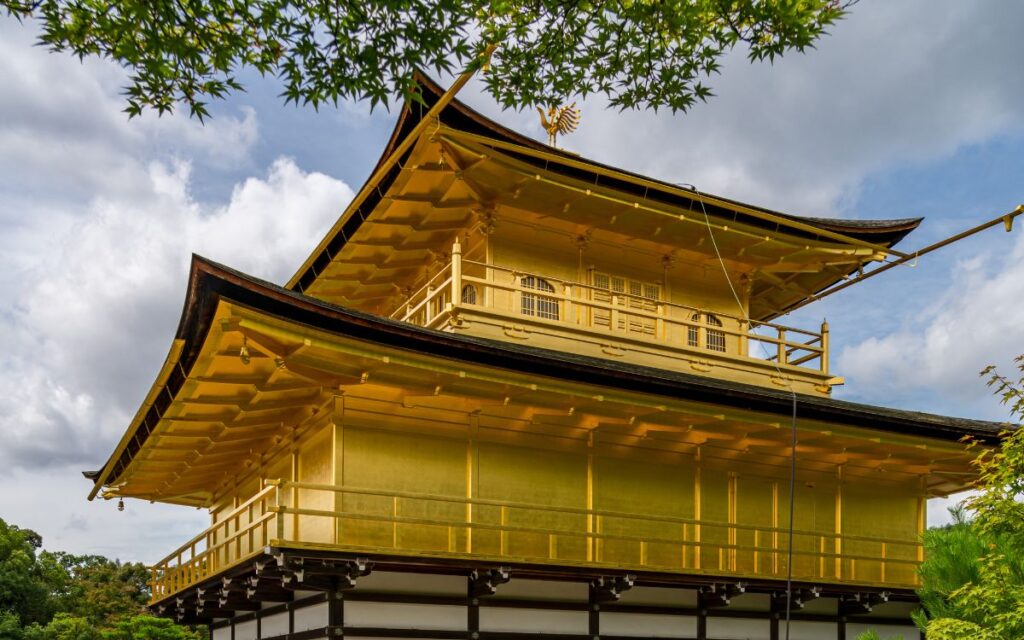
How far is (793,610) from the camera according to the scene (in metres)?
18.9

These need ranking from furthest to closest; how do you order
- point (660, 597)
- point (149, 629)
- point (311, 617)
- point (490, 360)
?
point (149, 629), point (660, 597), point (311, 617), point (490, 360)

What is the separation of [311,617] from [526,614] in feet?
12.3

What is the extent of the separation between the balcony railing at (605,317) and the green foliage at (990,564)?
717cm

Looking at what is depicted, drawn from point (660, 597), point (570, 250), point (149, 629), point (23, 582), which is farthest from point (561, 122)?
point (23, 582)

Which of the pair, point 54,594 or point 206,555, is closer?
point 206,555

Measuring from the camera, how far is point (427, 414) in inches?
642

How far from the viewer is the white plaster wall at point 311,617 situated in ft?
51.0

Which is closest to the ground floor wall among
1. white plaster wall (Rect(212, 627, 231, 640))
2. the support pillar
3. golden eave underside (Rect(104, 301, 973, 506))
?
the support pillar

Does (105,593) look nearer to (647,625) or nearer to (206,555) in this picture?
(206,555)

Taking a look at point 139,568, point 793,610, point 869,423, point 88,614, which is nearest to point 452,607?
point 793,610

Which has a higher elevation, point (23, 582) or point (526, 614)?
point (526, 614)

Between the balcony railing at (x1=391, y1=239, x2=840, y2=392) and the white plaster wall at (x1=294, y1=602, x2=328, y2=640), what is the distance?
562 cm

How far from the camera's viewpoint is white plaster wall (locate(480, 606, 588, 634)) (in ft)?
52.6

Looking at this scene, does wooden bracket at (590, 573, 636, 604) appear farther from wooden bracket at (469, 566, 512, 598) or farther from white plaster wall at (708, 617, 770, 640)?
white plaster wall at (708, 617, 770, 640)
